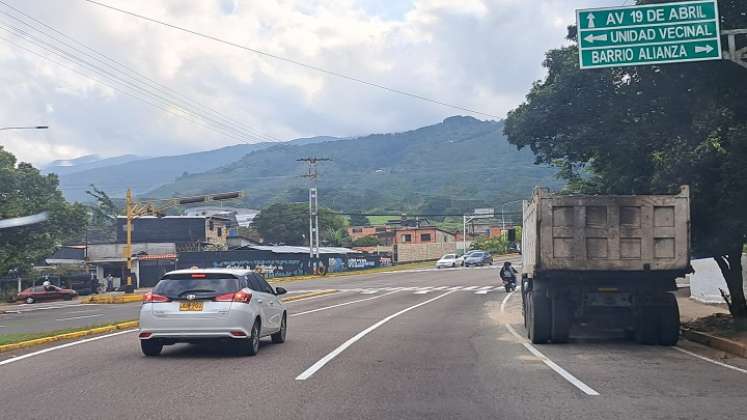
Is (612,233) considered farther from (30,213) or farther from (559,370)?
(30,213)

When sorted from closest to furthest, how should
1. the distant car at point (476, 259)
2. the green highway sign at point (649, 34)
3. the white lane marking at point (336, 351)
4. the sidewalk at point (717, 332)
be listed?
the white lane marking at point (336, 351) < the green highway sign at point (649, 34) < the sidewalk at point (717, 332) < the distant car at point (476, 259)

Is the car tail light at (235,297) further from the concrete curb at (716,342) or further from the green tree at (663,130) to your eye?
the green tree at (663,130)

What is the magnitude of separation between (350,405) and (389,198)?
186 metres

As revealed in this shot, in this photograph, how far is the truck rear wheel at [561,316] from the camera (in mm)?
15281

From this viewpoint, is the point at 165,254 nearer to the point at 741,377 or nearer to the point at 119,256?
the point at 119,256

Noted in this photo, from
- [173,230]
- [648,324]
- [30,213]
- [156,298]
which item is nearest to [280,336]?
[156,298]

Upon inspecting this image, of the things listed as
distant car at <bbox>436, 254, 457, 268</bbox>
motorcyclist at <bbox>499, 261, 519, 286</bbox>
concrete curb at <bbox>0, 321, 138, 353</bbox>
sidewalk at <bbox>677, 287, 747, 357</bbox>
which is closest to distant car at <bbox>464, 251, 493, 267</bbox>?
distant car at <bbox>436, 254, 457, 268</bbox>

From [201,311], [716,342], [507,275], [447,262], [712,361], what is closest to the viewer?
[201,311]

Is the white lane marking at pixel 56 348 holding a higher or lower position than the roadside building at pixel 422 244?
lower

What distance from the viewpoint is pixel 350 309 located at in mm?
27922

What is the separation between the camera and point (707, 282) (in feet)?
A: 90.2

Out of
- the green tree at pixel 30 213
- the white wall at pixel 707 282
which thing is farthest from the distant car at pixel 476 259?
the white wall at pixel 707 282

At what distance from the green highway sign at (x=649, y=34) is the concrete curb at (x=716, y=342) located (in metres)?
5.03

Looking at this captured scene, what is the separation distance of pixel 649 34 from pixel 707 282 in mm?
15227
